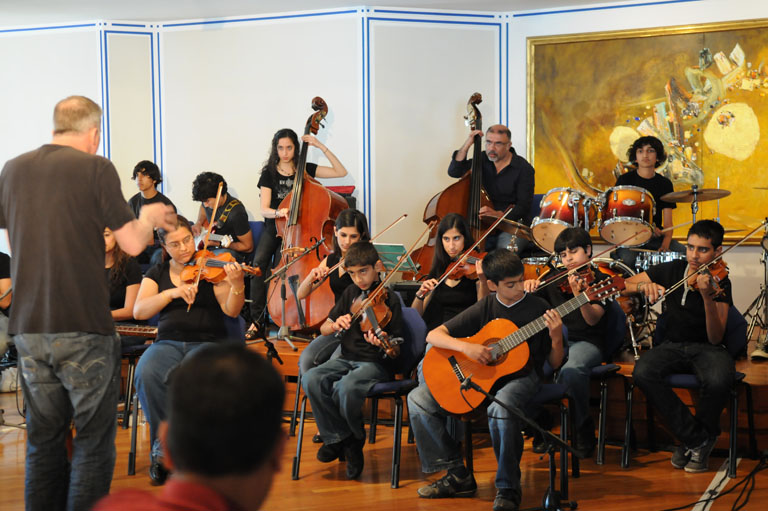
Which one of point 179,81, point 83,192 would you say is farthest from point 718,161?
point 83,192

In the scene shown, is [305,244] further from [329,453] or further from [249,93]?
[249,93]

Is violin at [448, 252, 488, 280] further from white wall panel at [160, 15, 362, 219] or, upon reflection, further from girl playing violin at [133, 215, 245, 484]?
white wall panel at [160, 15, 362, 219]

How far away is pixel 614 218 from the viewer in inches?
209

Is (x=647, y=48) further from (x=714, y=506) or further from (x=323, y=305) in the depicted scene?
(x=714, y=506)

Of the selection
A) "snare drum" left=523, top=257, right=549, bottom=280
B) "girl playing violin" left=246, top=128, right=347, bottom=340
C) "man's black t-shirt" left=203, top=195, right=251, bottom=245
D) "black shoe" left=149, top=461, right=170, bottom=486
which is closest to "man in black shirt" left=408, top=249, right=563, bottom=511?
"black shoe" left=149, top=461, right=170, bottom=486

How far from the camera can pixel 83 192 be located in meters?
2.54

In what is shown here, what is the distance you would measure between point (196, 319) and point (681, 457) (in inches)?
90.3

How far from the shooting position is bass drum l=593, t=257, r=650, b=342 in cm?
476

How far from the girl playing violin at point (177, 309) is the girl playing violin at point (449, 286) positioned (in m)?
1.07

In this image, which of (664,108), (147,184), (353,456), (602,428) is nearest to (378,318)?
(353,456)

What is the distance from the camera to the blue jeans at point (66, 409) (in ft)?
8.33

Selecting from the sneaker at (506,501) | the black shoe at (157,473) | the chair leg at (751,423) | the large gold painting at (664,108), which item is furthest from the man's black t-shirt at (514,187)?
the black shoe at (157,473)

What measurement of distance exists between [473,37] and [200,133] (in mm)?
2366

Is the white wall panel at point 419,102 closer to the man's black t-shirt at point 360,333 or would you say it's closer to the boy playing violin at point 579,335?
the boy playing violin at point 579,335
